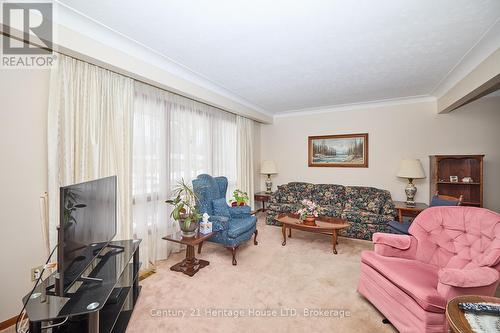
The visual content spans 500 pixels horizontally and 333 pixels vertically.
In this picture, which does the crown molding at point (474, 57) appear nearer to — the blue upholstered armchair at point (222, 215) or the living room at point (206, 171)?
the living room at point (206, 171)

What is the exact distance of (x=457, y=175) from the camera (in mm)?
3959

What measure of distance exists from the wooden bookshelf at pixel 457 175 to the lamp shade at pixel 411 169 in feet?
0.78

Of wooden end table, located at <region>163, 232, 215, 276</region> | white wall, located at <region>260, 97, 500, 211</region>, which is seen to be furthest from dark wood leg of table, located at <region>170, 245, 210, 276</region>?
white wall, located at <region>260, 97, 500, 211</region>

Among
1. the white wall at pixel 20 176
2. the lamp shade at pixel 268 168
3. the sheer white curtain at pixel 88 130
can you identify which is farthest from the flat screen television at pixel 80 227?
the lamp shade at pixel 268 168

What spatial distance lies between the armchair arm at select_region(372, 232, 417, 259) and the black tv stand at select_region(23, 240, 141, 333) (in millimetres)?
2412

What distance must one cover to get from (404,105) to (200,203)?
14.6 feet

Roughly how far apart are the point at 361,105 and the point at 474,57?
86.9 inches

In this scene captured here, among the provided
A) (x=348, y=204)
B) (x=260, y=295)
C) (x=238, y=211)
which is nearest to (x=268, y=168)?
(x=348, y=204)

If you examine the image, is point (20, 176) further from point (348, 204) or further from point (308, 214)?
point (348, 204)

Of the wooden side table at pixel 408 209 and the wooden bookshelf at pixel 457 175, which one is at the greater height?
the wooden bookshelf at pixel 457 175

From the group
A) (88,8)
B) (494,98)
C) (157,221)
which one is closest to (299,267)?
(157,221)

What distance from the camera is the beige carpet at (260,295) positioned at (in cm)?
192

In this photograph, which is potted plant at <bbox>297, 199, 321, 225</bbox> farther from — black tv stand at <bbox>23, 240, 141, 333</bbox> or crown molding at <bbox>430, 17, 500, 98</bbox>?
crown molding at <bbox>430, 17, 500, 98</bbox>

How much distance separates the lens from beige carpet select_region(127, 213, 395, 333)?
192 cm
